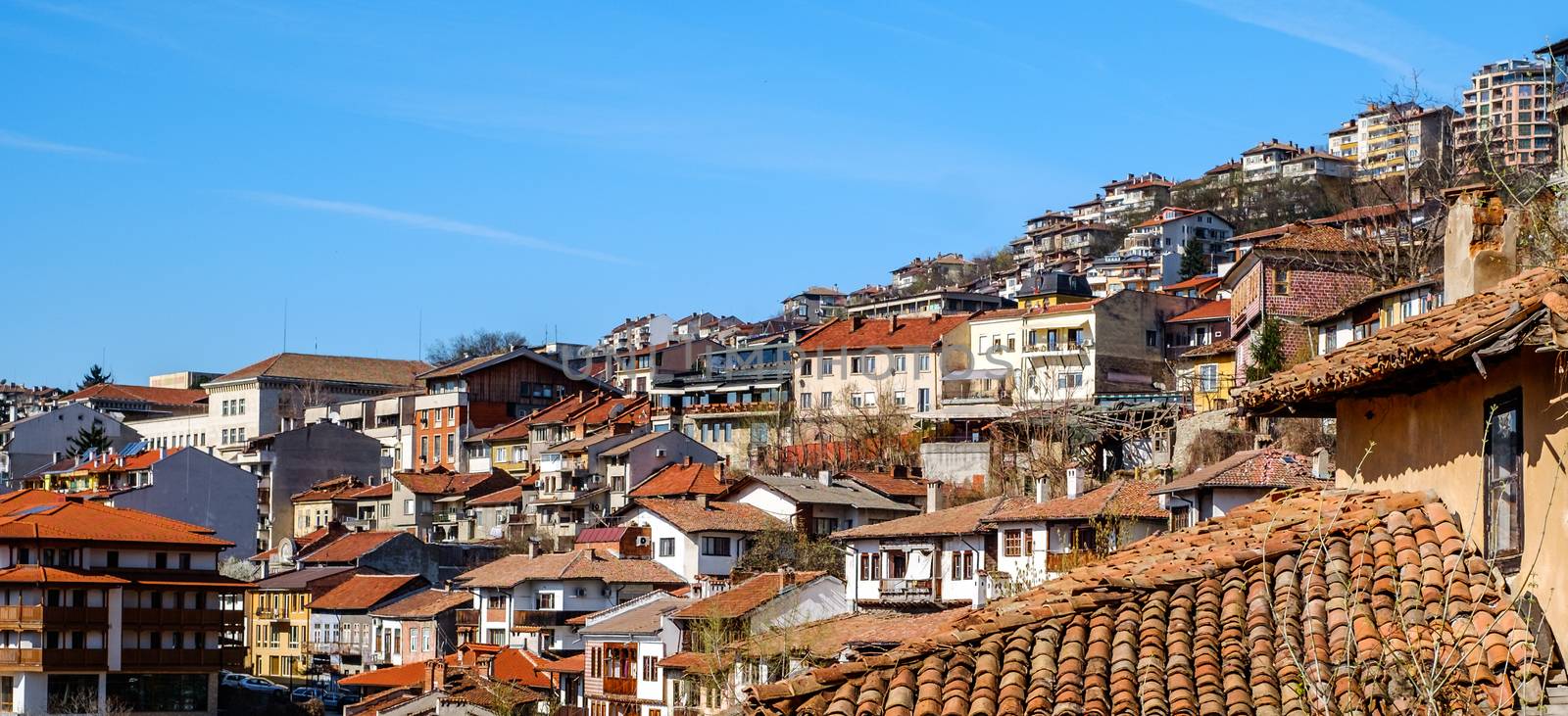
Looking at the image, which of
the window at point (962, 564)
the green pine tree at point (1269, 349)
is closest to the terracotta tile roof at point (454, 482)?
the green pine tree at point (1269, 349)

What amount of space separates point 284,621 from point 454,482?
18420 millimetres

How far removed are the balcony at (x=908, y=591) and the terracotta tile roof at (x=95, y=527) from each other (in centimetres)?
3129

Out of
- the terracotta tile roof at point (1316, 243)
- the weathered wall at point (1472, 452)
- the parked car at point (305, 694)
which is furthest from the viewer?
the parked car at point (305, 694)

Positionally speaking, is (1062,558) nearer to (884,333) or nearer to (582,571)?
(582,571)

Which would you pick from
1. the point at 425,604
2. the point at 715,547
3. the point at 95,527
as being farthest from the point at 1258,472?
the point at 95,527

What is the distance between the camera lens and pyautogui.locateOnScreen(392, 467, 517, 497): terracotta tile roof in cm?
10169

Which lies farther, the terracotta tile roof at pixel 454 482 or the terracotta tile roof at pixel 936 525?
the terracotta tile roof at pixel 454 482

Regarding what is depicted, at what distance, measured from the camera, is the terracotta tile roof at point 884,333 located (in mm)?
98750

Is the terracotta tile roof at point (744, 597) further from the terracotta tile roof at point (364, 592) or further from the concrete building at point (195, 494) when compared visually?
the concrete building at point (195, 494)

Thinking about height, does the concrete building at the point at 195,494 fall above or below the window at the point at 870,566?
above

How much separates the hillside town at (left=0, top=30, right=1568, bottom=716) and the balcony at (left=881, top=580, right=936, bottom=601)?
14cm

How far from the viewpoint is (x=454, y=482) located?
104188mm

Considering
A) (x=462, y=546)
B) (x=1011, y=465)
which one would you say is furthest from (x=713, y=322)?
(x=1011, y=465)

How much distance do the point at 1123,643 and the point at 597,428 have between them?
9656cm
